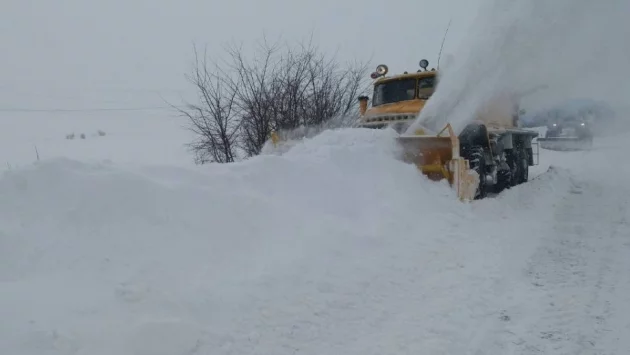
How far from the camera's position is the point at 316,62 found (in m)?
15.2

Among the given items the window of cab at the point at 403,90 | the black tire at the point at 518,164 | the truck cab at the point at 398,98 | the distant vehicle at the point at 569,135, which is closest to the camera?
the truck cab at the point at 398,98

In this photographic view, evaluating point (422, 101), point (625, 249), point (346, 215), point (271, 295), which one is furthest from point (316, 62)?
point (271, 295)

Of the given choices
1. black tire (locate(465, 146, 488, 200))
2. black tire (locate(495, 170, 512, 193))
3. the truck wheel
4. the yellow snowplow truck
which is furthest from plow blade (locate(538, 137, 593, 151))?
black tire (locate(465, 146, 488, 200))

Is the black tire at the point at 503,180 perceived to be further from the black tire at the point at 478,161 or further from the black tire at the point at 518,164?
the black tire at the point at 478,161

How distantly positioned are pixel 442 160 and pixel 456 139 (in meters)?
0.68

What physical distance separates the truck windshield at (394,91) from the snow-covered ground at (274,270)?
12.3ft

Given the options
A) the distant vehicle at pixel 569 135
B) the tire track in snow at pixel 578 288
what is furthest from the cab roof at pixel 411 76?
the distant vehicle at pixel 569 135

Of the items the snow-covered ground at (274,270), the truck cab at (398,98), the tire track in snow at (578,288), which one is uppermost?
the truck cab at (398,98)

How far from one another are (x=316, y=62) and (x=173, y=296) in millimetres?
12539

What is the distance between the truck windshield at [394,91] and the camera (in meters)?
9.71

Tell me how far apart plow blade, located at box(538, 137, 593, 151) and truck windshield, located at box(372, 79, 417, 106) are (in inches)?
536

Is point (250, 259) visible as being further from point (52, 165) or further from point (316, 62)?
point (316, 62)

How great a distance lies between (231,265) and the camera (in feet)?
13.9

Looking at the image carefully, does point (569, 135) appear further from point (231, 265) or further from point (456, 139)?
point (231, 265)
